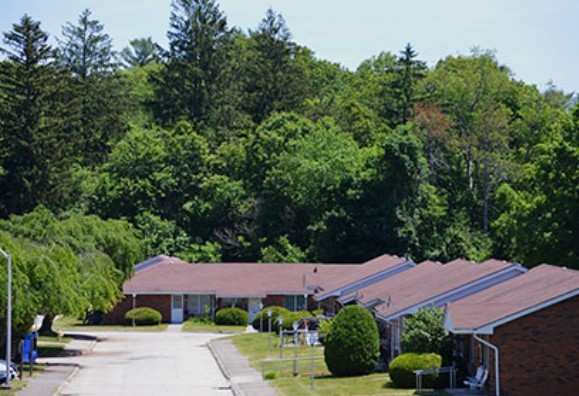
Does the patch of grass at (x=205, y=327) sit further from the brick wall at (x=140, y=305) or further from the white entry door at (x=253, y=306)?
the white entry door at (x=253, y=306)

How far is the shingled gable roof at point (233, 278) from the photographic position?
249ft

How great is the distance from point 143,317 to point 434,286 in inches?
1261

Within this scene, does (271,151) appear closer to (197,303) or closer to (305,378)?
(197,303)

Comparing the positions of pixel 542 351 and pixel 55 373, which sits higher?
pixel 542 351

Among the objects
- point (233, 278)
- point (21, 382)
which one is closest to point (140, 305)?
point (233, 278)

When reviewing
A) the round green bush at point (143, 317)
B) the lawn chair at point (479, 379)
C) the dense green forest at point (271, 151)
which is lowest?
the lawn chair at point (479, 379)

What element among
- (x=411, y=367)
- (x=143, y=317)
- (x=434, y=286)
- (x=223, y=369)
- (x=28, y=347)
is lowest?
(x=223, y=369)

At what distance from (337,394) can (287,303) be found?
3907 centimetres

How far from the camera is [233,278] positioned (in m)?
79.2

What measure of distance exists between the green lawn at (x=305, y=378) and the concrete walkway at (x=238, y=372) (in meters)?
0.40

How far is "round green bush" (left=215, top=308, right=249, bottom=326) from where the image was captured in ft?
245

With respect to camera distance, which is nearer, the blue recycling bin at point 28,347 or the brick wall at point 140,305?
the blue recycling bin at point 28,347

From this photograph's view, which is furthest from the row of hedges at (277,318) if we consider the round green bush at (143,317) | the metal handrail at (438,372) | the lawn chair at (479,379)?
the lawn chair at (479,379)

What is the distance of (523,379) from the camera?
3519cm
